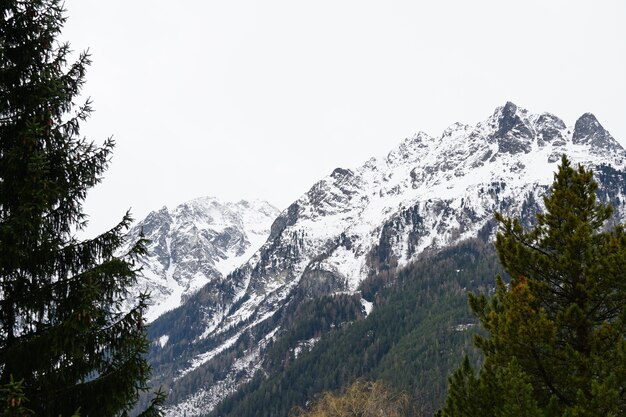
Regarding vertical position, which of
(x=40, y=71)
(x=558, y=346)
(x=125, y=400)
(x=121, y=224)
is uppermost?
(x=40, y=71)

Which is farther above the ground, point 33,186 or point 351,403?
point 33,186

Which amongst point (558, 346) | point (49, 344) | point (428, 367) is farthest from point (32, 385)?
point (428, 367)

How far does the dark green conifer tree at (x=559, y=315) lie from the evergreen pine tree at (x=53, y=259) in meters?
8.29

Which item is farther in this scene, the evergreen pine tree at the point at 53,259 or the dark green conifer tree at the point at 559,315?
the dark green conifer tree at the point at 559,315

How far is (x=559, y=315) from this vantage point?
12758mm

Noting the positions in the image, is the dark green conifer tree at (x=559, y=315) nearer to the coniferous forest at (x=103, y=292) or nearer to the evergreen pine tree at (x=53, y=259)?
the coniferous forest at (x=103, y=292)

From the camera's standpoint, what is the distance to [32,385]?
29.7 feet

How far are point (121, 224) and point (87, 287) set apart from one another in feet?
5.03

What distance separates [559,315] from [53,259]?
1176 cm

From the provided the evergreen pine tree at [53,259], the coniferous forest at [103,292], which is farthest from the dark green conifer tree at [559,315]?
the evergreen pine tree at [53,259]

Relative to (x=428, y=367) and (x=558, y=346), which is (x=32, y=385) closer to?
(x=558, y=346)

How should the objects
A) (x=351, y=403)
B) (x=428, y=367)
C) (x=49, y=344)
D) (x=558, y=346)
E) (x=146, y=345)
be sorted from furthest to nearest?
(x=428, y=367)
(x=351, y=403)
(x=558, y=346)
(x=146, y=345)
(x=49, y=344)

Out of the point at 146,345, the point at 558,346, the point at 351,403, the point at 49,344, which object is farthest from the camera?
the point at 351,403

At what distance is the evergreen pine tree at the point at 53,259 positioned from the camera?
8977mm
